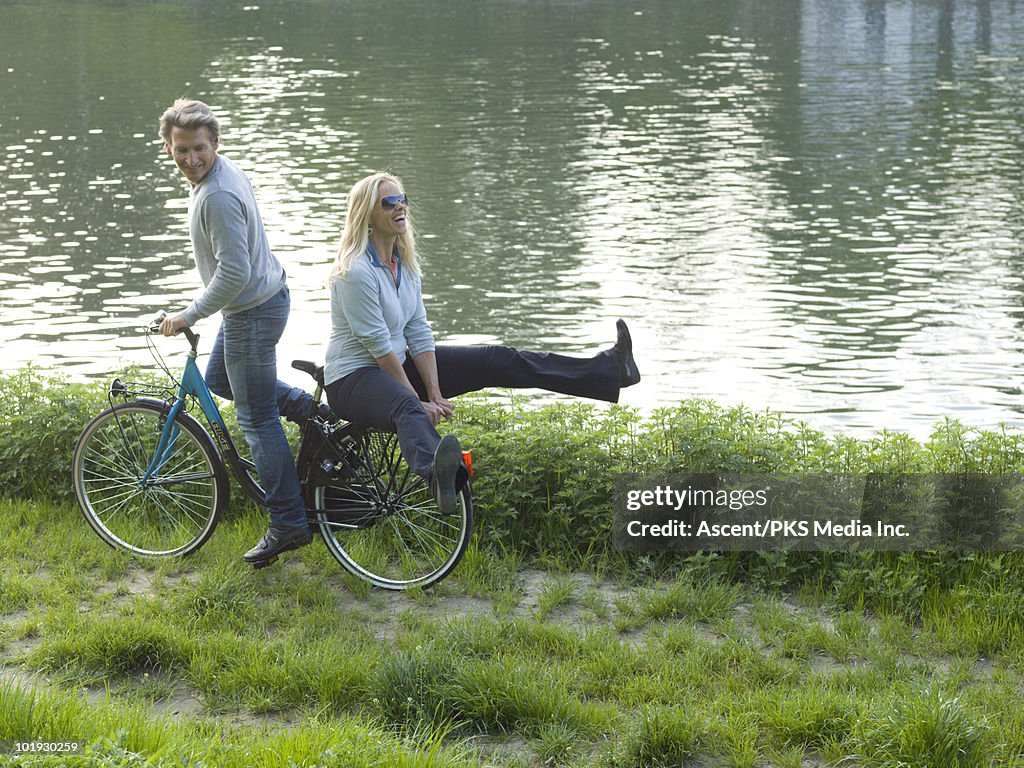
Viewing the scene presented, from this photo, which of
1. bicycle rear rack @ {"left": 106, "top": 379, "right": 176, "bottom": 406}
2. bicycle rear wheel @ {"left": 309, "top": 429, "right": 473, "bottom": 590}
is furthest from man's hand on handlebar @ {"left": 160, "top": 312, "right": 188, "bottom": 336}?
bicycle rear wheel @ {"left": 309, "top": 429, "right": 473, "bottom": 590}

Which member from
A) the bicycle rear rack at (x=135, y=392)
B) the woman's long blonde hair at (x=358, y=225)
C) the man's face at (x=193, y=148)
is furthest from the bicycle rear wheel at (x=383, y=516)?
the man's face at (x=193, y=148)

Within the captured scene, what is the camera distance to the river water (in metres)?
15.9

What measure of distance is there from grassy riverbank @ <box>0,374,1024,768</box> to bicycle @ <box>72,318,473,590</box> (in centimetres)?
15

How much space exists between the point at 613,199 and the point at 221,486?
18.7 m

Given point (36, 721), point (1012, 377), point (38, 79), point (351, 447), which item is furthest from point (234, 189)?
point (38, 79)

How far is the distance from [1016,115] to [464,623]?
105 feet

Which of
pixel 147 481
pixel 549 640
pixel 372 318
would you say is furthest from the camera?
pixel 147 481

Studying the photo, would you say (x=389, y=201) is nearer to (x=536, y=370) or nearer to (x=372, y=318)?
(x=372, y=318)

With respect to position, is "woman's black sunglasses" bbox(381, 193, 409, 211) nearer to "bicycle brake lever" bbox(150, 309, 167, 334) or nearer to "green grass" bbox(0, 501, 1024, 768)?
"bicycle brake lever" bbox(150, 309, 167, 334)

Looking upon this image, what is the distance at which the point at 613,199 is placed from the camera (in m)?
25.0

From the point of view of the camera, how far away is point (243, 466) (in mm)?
7246

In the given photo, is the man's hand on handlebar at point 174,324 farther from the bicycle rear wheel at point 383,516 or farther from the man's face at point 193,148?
the bicycle rear wheel at point 383,516

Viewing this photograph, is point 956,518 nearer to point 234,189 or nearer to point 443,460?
point 443,460

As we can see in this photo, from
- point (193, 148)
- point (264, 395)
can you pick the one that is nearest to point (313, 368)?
point (264, 395)
